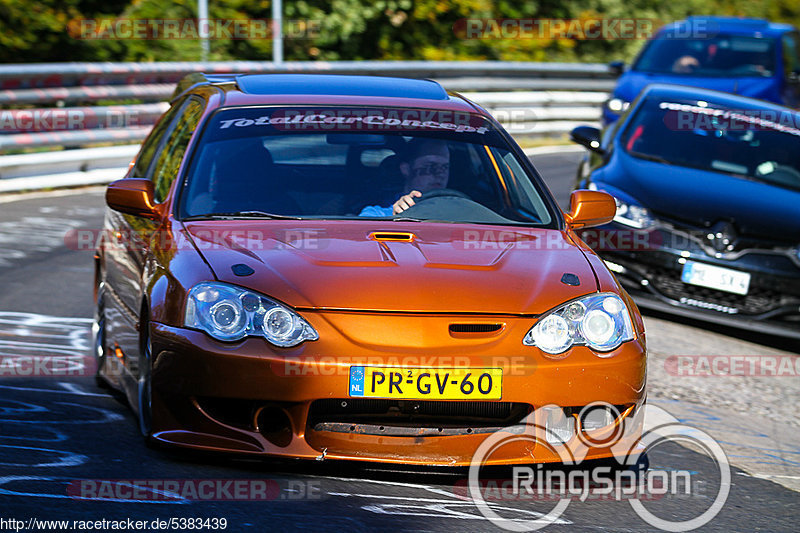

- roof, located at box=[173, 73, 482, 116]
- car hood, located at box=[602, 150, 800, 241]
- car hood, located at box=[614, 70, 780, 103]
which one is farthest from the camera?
car hood, located at box=[614, 70, 780, 103]

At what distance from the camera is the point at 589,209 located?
618 cm

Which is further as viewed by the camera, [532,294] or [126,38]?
[126,38]

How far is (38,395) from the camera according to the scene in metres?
6.10

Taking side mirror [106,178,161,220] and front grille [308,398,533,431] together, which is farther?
side mirror [106,178,161,220]

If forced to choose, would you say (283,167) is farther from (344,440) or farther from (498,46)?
(498,46)

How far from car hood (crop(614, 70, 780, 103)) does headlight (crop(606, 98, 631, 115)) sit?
56 millimetres

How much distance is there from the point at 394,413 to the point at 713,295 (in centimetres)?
457

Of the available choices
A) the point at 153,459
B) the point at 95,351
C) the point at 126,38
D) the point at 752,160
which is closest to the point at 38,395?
the point at 95,351

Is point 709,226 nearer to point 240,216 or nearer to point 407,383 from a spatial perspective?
point 240,216

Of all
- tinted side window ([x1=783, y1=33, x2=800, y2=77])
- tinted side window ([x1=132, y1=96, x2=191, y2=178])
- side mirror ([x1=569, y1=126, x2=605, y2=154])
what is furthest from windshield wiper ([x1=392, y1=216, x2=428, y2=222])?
tinted side window ([x1=783, y1=33, x2=800, y2=77])

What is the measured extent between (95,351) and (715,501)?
3151mm

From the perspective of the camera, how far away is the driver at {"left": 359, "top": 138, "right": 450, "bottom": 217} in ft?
19.6
